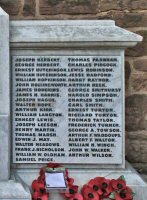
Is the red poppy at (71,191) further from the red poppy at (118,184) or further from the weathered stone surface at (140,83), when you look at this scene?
the weathered stone surface at (140,83)

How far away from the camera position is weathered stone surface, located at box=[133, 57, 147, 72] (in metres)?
3.31

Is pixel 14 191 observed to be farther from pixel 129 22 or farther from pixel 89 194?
pixel 129 22

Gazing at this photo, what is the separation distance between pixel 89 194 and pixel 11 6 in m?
1.65

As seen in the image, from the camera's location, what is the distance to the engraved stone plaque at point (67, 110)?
9.70 feet

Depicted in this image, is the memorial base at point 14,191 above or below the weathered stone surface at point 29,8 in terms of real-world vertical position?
below

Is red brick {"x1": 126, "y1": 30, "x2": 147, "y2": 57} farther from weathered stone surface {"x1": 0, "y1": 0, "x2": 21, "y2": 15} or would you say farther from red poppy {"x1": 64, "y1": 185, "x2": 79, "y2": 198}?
red poppy {"x1": 64, "y1": 185, "x2": 79, "y2": 198}

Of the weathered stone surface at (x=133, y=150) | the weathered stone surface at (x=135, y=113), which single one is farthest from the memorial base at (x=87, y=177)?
the weathered stone surface at (x=135, y=113)

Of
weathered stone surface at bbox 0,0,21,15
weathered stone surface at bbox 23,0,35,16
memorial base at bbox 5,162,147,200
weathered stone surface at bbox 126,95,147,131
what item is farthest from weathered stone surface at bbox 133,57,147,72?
weathered stone surface at bbox 0,0,21,15

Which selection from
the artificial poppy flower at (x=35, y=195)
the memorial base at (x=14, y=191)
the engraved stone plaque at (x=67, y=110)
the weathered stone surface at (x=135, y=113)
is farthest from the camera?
the weathered stone surface at (x=135, y=113)

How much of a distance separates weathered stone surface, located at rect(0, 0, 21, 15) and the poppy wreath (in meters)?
1.36

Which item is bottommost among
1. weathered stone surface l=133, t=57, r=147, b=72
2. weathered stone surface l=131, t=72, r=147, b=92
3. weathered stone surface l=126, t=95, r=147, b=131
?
weathered stone surface l=126, t=95, r=147, b=131

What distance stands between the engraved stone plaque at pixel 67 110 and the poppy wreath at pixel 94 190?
0.55 feet

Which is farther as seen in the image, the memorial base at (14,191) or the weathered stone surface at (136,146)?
the weathered stone surface at (136,146)

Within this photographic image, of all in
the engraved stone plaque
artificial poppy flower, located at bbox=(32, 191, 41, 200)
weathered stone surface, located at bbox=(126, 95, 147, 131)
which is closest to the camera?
artificial poppy flower, located at bbox=(32, 191, 41, 200)
